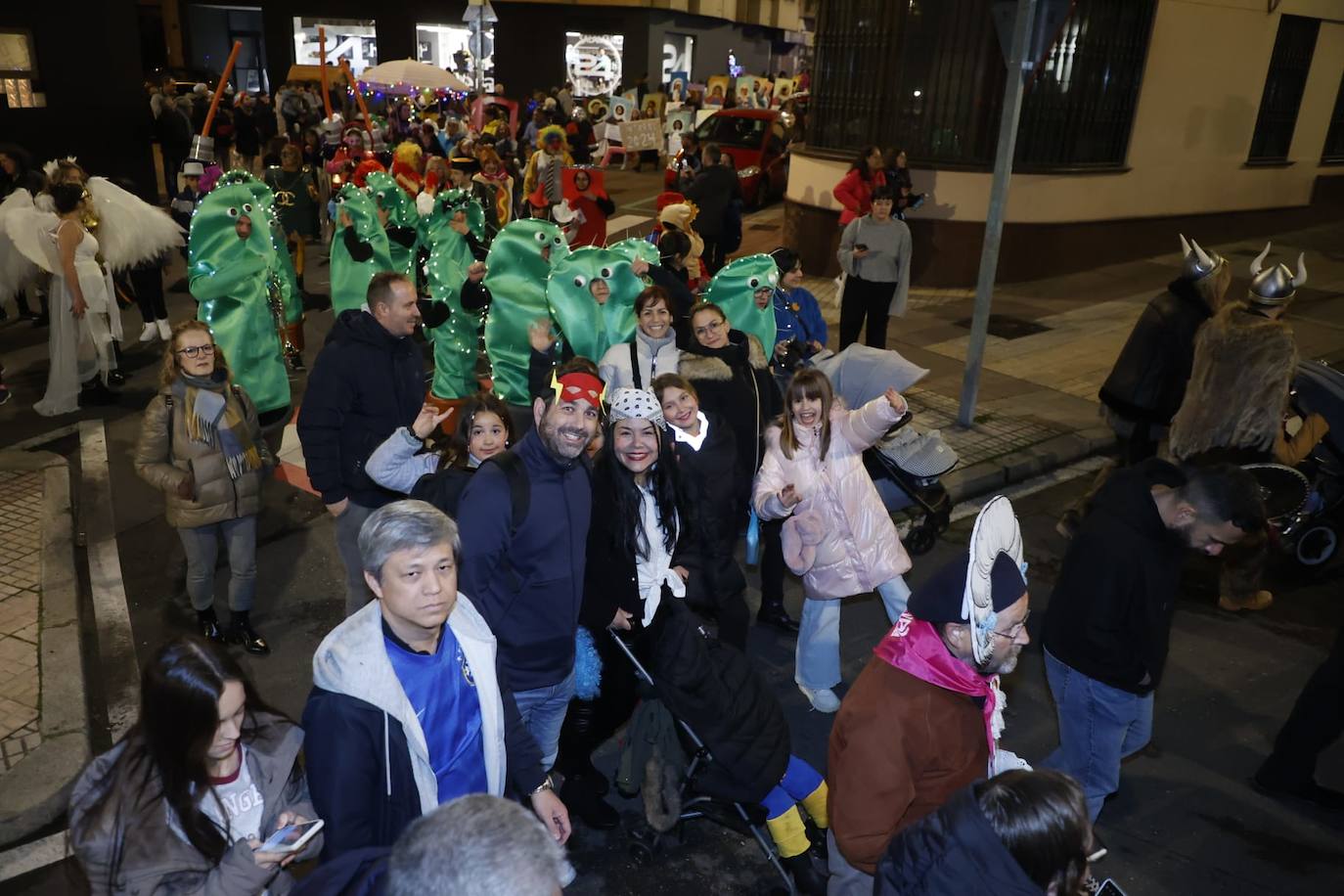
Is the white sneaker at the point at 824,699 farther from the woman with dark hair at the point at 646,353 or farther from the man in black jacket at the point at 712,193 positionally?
the man in black jacket at the point at 712,193

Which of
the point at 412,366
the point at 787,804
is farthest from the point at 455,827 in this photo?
the point at 412,366

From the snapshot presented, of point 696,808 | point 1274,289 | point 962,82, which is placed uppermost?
point 962,82

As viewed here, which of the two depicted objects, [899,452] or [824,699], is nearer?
[824,699]

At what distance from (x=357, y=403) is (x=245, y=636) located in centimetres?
161

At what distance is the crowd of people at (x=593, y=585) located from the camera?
8.84 feet

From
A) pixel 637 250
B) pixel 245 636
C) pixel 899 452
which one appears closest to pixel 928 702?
pixel 899 452

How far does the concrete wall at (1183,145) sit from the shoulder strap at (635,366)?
883cm

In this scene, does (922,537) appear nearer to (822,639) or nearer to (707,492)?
(822,639)

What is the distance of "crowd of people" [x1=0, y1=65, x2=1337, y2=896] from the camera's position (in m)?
2.69

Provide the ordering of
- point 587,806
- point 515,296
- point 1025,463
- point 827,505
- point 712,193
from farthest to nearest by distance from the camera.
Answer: point 712,193 < point 1025,463 < point 515,296 < point 827,505 < point 587,806

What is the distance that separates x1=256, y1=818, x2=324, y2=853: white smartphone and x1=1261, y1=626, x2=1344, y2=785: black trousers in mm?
4302

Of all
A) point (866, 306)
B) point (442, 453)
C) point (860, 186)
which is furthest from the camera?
point (860, 186)

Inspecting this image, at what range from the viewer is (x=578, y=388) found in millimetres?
3947

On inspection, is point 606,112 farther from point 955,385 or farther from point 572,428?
point 572,428
